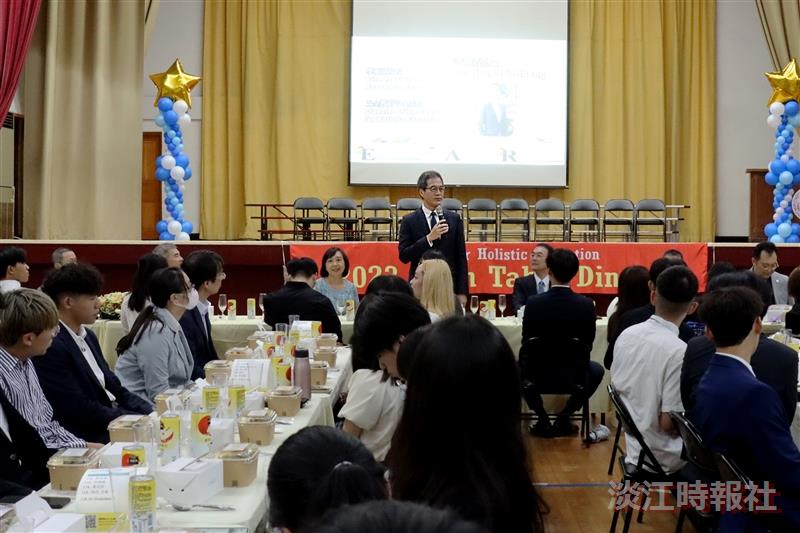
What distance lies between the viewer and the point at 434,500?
1539 millimetres

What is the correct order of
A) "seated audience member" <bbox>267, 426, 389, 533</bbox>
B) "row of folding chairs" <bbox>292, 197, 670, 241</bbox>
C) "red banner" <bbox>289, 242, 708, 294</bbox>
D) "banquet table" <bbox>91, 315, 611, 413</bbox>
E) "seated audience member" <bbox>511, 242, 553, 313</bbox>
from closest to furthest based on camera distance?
1. "seated audience member" <bbox>267, 426, 389, 533</bbox>
2. "banquet table" <bbox>91, 315, 611, 413</bbox>
3. "seated audience member" <bbox>511, 242, 553, 313</bbox>
4. "red banner" <bbox>289, 242, 708, 294</bbox>
5. "row of folding chairs" <bbox>292, 197, 670, 241</bbox>

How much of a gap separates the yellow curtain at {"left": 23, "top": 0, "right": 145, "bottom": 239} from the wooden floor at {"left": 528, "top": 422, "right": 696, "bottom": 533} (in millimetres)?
7524

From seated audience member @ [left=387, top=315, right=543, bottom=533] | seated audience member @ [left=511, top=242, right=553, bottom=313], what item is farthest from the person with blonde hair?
seated audience member @ [left=387, top=315, right=543, bottom=533]

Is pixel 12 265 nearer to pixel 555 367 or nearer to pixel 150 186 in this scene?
pixel 555 367

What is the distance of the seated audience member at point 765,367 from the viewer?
3146mm

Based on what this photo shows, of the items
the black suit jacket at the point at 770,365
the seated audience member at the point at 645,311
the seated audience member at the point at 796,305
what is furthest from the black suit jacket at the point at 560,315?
the black suit jacket at the point at 770,365

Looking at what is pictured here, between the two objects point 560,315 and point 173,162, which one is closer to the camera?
point 560,315

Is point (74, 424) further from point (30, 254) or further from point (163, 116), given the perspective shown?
point (163, 116)

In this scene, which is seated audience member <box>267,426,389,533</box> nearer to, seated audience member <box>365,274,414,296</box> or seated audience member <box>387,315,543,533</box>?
seated audience member <box>387,315,543,533</box>

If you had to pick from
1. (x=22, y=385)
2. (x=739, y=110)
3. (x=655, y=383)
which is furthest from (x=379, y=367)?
(x=739, y=110)

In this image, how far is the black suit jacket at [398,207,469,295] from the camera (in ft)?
19.3

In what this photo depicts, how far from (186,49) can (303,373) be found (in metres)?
11.3

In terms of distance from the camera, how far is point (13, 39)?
1030 cm

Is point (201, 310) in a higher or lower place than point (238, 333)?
higher
